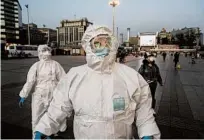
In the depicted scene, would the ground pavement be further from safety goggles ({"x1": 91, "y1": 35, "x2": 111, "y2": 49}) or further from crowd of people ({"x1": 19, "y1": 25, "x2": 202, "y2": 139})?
safety goggles ({"x1": 91, "y1": 35, "x2": 111, "y2": 49})

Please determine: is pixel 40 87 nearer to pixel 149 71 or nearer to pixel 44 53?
pixel 44 53

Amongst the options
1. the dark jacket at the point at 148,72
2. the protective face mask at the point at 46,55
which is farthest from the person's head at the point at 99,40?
the dark jacket at the point at 148,72

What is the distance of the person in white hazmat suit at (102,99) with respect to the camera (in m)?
1.68

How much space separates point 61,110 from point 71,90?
0.19 m

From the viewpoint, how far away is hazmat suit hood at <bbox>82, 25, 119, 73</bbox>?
1753mm

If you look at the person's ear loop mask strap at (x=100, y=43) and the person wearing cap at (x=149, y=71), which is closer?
the person's ear loop mask strap at (x=100, y=43)

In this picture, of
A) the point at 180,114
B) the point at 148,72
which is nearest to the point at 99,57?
the point at 148,72

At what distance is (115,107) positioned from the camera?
166 cm

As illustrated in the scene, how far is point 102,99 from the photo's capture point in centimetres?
169

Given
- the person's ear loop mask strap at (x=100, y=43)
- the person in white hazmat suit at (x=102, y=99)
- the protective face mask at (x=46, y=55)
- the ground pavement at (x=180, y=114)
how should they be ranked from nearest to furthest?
the person in white hazmat suit at (x=102, y=99) → the person's ear loop mask strap at (x=100, y=43) → the protective face mask at (x=46, y=55) → the ground pavement at (x=180, y=114)

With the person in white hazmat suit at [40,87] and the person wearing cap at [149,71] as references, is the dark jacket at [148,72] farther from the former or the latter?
the person in white hazmat suit at [40,87]

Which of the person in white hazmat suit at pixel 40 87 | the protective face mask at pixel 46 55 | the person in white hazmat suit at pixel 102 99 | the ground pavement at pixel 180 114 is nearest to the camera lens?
the person in white hazmat suit at pixel 102 99

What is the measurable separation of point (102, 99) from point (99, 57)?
0.33 m

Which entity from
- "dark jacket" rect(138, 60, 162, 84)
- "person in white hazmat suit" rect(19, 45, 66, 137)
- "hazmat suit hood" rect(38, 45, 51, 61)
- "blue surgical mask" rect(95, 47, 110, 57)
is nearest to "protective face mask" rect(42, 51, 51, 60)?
"hazmat suit hood" rect(38, 45, 51, 61)
